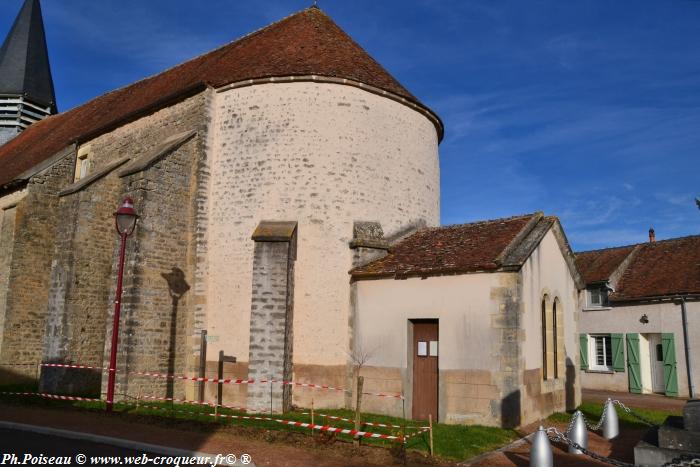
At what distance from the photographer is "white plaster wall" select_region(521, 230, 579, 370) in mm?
11828

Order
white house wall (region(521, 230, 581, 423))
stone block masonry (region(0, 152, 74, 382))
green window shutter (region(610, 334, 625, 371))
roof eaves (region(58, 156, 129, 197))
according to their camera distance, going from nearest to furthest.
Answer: white house wall (region(521, 230, 581, 423))
roof eaves (region(58, 156, 129, 197))
stone block masonry (region(0, 152, 74, 382))
green window shutter (region(610, 334, 625, 371))

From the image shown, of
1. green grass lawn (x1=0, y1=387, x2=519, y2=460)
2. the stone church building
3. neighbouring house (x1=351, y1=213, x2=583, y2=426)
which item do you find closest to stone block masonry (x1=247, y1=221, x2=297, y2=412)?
the stone church building

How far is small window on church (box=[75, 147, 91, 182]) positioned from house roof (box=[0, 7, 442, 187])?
42 cm

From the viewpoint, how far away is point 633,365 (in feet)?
65.9

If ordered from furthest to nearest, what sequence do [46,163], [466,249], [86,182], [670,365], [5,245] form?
1. [670,365]
2. [46,163]
3. [5,245]
4. [86,182]
5. [466,249]

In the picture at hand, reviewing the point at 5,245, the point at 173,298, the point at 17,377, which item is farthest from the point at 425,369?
the point at 5,245

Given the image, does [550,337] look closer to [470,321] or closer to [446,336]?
[470,321]

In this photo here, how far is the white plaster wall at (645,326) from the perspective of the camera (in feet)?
61.2

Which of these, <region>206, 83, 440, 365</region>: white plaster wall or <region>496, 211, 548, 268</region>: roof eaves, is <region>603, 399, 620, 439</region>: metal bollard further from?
<region>206, 83, 440, 365</region>: white plaster wall

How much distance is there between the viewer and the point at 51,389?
13398 millimetres

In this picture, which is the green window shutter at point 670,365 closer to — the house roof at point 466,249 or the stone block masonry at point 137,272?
the house roof at point 466,249

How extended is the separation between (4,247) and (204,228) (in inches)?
272

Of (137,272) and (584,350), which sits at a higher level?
(137,272)

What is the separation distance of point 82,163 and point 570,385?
16115mm
